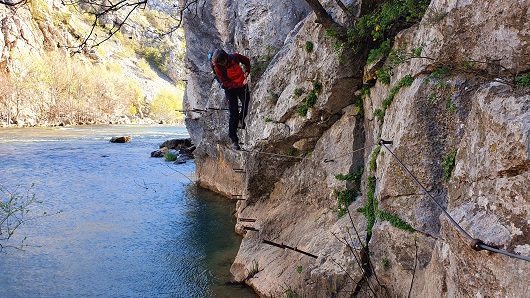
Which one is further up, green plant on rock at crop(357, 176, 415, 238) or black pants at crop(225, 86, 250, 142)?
black pants at crop(225, 86, 250, 142)

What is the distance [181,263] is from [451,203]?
6477 mm

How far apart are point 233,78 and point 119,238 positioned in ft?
16.1

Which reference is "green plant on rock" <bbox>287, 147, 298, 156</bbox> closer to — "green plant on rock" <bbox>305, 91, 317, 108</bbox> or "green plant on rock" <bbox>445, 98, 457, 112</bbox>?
"green plant on rock" <bbox>305, 91, 317, 108</bbox>

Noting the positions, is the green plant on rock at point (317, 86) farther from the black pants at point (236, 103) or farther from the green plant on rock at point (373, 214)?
the black pants at point (236, 103)

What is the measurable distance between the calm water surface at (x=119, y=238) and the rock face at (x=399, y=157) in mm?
1169

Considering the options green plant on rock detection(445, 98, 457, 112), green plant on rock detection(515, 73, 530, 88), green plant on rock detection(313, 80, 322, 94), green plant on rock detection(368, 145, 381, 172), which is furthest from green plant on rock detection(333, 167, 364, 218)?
green plant on rock detection(515, 73, 530, 88)

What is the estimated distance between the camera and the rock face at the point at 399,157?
3.29 metres

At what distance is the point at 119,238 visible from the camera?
1055cm

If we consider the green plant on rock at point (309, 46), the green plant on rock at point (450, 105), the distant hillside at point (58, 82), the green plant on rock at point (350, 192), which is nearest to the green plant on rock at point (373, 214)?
the green plant on rock at point (350, 192)

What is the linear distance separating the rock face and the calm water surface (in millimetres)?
1169

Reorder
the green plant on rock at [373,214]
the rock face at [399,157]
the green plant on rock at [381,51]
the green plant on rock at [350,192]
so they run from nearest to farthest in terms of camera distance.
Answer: the rock face at [399,157] < the green plant on rock at [373,214] < the green plant on rock at [381,51] < the green plant on rock at [350,192]

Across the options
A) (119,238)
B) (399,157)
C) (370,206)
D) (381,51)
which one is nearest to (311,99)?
(381,51)

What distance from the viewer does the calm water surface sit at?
312 inches

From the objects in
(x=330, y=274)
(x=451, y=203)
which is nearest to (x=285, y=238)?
(x=330, y=274)
